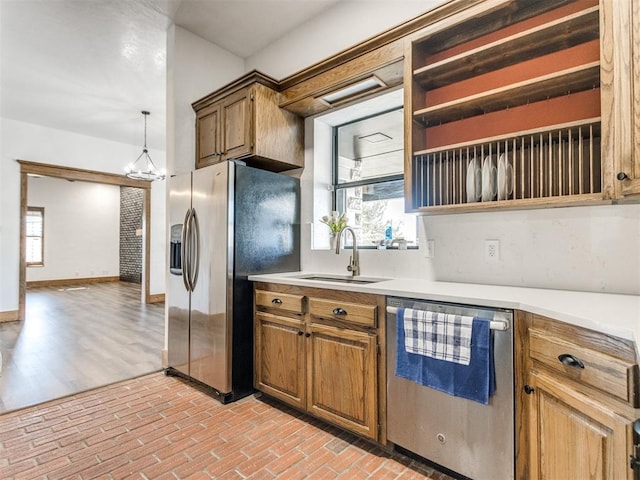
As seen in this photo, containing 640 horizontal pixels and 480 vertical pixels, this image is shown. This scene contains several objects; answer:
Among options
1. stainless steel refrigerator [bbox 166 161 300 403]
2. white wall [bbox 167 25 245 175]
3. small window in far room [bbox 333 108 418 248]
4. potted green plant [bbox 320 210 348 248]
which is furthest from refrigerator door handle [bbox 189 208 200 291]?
small window in far room [bbox 333 108 418 248]

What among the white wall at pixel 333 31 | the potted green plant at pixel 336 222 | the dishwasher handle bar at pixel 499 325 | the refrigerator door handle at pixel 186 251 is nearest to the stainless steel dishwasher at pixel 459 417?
the dishwasher handle bar at pixel 499 325

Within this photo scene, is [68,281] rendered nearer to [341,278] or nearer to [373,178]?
[341,278]

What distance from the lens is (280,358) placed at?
237cm

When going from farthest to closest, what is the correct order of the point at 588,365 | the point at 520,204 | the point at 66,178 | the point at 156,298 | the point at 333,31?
the point at 156,298 → the point at 66,178 → the point at 333,31 → the point at 520,204 → the point at 588,365

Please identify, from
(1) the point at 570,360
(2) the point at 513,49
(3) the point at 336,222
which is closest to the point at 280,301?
(3) the point at 336,222

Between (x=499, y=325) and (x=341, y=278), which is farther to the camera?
(x=341, y=278)

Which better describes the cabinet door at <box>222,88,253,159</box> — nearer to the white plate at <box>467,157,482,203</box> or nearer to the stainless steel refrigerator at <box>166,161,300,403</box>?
the stainless steel refrigerator at <box>166,161,300,403</box>

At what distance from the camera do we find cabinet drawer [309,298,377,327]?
1.89 metres

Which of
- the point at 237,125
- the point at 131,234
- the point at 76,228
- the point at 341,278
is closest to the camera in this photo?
the point at 341,278

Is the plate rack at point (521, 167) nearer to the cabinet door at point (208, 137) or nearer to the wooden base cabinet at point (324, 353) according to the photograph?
the wooden base cabinet at point (324, 353)

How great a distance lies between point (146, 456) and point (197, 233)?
150cm

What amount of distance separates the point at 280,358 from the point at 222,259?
2.73ft

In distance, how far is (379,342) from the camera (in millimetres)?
1856

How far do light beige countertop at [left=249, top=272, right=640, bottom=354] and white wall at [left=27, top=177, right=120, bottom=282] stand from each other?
33.4ft
